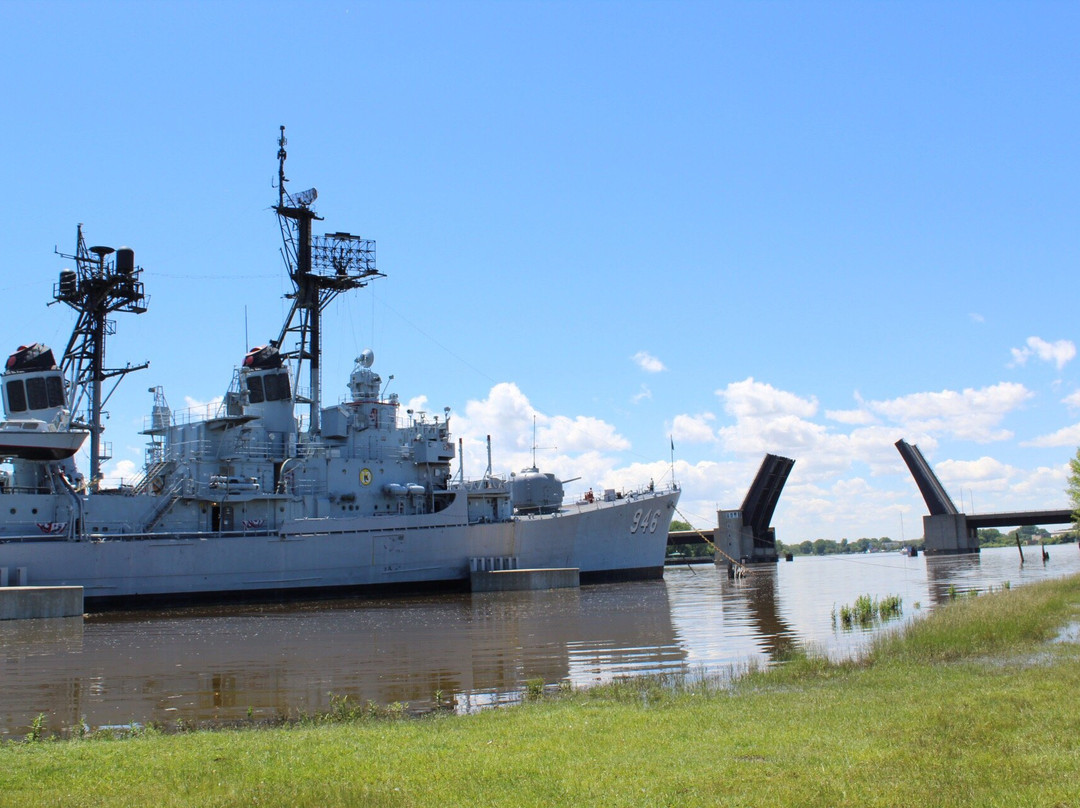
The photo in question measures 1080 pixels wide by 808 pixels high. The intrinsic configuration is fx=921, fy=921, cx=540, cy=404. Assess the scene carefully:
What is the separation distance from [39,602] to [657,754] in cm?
2631

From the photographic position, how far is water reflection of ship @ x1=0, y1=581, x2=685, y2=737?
12.6 m

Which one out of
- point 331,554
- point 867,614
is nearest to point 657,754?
point 867,614

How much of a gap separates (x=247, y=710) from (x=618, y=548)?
32598 mm

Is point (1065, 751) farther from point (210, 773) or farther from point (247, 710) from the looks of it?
point (247, 710)

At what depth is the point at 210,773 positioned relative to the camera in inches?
289

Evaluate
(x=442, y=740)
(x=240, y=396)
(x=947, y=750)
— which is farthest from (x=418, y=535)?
(x=947, y=750)

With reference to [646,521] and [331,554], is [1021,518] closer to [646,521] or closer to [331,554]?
[646,521]

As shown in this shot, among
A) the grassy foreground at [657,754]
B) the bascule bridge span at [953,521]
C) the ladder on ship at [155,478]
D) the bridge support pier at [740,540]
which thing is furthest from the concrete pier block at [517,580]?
the bascule bridge span at [953,521]

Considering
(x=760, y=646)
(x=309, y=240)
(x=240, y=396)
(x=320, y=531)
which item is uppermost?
(x=309, y=240)

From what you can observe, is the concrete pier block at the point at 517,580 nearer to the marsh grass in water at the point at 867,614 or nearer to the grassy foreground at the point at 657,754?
the marsh grass in water at the point at 867,614

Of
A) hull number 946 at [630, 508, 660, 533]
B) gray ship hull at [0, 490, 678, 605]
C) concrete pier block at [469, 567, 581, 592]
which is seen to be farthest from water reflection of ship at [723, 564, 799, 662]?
concrete pier block at [469, 567, 581, 592]

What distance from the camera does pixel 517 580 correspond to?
120 feet

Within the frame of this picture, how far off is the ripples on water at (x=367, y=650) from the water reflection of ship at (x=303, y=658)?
0.04 meters

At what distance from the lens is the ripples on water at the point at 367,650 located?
1280 centimetres
